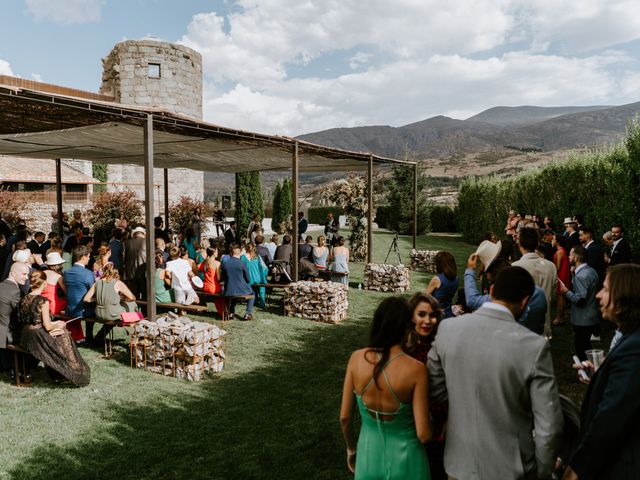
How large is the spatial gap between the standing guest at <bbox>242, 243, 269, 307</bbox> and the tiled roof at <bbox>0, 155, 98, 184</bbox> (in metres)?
19.4

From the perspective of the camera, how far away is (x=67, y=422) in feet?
15.3

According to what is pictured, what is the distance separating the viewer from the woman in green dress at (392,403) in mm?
2260

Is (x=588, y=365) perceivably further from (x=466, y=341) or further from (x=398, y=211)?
(x=398, y=211)

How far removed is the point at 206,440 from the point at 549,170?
42.7 feet

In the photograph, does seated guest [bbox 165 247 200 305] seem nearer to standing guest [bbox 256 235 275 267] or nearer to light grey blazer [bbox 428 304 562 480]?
standing guest [bbox 256 235 275 267]

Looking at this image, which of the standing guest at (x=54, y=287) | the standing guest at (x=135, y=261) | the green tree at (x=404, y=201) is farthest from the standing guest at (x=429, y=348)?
the green tree at (x=404, y=201)

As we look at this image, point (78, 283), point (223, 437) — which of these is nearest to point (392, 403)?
point (223, 437)

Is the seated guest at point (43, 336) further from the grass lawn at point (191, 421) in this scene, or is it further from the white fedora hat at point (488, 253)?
the white fedora hat at point (488, 253)

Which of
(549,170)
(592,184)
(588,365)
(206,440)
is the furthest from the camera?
(549,170)

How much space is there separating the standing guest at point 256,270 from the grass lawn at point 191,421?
2.52m

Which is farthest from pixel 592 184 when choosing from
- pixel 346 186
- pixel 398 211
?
pixel 398 211

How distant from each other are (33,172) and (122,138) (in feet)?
73.7

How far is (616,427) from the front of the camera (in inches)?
74.3

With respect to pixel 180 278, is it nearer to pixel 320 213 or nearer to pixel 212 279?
pixel 212 279
